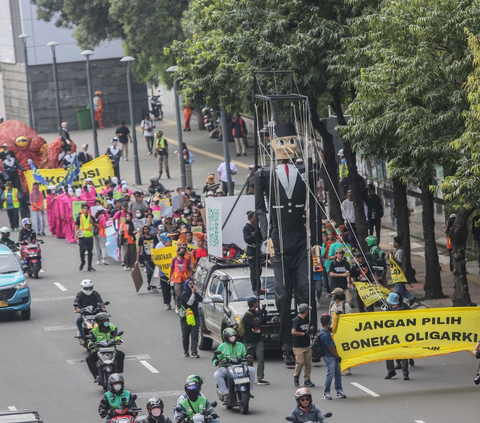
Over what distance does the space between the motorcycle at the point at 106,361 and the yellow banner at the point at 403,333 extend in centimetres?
365

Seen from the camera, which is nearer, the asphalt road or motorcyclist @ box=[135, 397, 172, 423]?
motorcyclist @ box=[135, 397, 172, 423]

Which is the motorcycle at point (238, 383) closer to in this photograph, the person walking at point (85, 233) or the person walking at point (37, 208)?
the person walking at point (85, 233)

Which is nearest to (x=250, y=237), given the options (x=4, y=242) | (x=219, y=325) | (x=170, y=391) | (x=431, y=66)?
(x=219, y=325)

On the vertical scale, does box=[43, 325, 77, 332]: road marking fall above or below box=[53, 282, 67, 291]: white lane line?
below

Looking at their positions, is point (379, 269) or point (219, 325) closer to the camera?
point (219, 325)

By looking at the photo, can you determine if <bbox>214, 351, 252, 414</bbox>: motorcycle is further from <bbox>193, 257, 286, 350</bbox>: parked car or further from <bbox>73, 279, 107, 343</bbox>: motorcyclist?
<bbox>73, 279, 107, 343</bbox>: motorcyclist

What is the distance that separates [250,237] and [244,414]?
413 centimetres

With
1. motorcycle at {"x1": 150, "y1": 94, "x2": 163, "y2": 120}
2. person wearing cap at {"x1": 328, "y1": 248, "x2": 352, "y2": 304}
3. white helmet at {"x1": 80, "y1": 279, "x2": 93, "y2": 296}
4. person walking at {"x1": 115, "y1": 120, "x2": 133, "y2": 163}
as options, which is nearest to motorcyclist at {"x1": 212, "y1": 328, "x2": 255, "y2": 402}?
white helmet at {"x1": 80, "y1": 279, "x2": 93, "y2": 296}

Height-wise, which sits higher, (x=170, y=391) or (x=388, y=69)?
(x=388, y=69)

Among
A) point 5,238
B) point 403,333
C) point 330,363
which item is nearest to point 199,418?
point 330,363

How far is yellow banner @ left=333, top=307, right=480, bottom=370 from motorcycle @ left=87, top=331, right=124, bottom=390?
3650 millimetres

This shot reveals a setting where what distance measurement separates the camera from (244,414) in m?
16.9

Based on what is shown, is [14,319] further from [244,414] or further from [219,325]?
[244,414]

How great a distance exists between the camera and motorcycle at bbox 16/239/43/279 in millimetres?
28250
